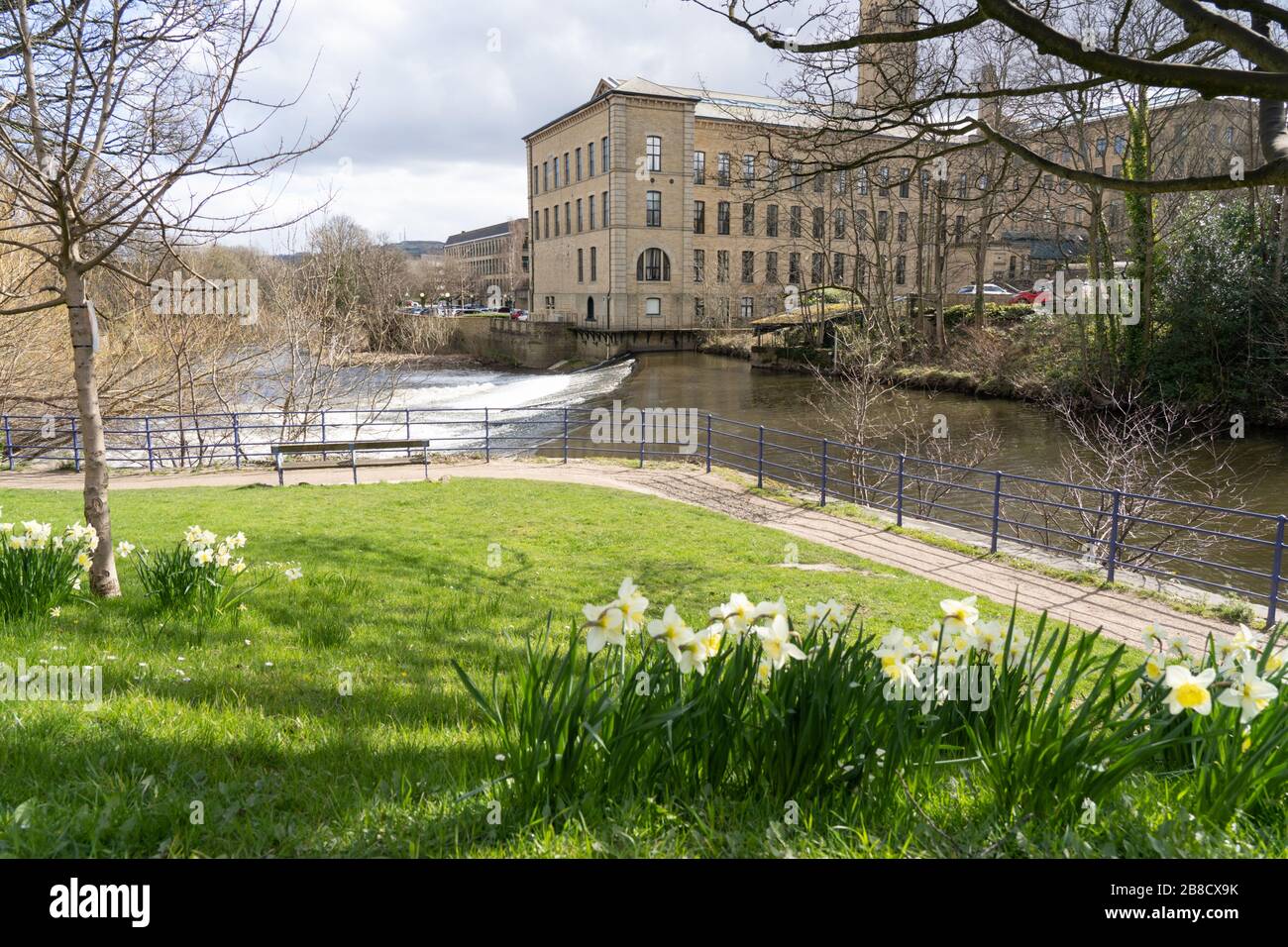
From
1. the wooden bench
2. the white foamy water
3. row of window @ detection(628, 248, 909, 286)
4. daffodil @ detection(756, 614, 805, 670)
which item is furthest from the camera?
row of window @ detection(628, 248, 909, 286)

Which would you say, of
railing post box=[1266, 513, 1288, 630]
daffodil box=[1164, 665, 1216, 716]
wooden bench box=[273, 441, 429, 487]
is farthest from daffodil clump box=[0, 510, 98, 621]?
wooden bench box=[273, 441, 429, 487]

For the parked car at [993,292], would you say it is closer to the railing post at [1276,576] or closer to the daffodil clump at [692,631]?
the railing post at [1276,576]

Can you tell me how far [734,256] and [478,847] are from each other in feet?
214

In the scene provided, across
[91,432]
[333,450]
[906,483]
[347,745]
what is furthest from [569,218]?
[347,745]

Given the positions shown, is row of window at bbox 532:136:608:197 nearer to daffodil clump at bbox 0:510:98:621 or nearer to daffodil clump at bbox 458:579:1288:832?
daffodil clump at bbox 0:510:98:621

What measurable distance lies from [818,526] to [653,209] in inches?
2022

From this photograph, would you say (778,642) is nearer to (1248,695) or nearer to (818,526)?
(1248,695)

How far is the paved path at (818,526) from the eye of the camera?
10.4 metres

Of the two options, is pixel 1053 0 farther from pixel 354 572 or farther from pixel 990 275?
pixel 990 275

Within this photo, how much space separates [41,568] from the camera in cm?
612

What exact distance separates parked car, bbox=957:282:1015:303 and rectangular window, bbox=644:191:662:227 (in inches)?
835

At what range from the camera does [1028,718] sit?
326 cm

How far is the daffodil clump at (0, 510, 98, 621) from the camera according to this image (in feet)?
19.4

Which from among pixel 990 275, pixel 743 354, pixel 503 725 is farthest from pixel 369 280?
pixel 990 275
